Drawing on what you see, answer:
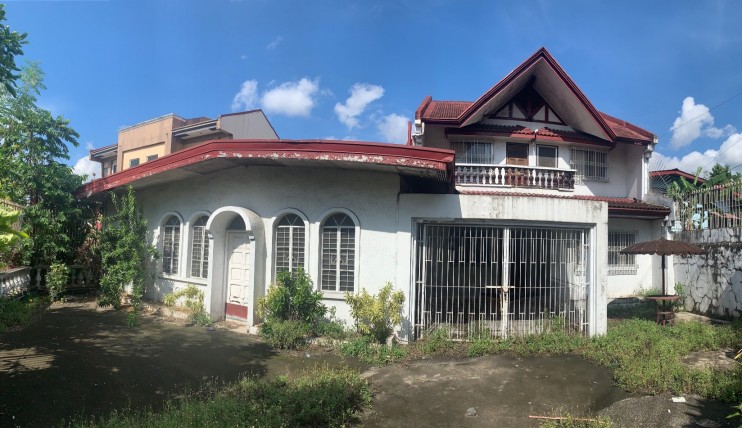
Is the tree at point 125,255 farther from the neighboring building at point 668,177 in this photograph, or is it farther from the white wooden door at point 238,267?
the neighboring building at point 668,177

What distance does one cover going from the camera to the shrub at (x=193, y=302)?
8289 millimetres

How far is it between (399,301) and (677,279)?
9.13 m

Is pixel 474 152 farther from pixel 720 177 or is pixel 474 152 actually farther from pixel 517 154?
pixel 720 177

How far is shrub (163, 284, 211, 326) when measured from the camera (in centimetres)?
829

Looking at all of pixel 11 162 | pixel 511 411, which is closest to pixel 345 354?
pixel 511 411

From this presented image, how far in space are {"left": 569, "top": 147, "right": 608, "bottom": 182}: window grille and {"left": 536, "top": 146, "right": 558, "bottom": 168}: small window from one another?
513 millimetres

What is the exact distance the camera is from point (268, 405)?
437 cm

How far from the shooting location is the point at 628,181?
12461 mm

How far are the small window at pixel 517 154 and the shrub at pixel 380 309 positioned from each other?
21.8 ft

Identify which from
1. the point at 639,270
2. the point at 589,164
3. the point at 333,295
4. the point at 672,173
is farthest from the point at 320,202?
the point at 672,173

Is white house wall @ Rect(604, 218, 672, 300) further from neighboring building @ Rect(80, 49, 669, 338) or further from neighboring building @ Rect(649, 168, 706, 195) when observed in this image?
neighboring building @ Rect(80, 49, 669, 338)

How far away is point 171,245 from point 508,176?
8706 mm

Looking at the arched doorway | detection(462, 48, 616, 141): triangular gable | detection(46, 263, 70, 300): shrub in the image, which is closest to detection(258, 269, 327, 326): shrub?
the arched doorway

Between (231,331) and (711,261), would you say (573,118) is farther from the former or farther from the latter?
(231,331)
